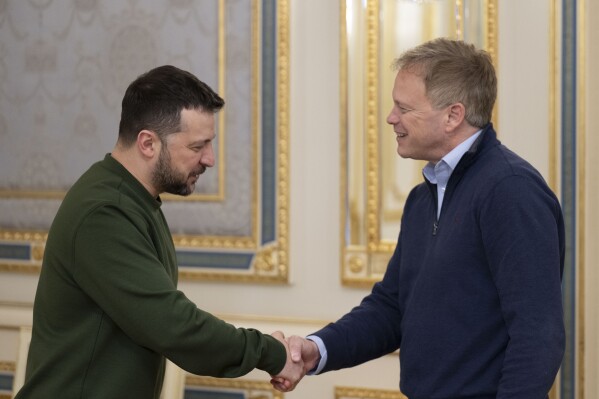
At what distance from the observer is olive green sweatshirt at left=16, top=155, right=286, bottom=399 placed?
211 centimetres

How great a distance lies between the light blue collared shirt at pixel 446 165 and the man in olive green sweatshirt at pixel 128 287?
1.89 feet

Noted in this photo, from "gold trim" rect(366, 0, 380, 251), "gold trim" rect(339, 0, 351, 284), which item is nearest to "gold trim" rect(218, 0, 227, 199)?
"gold trim" rect(339, 0, 351, 284)

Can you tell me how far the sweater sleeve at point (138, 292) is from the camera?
2.10m

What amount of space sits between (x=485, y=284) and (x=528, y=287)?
14 cm

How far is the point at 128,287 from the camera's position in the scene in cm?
210

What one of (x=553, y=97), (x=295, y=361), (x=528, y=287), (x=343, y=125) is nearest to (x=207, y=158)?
(x=295, y=361)

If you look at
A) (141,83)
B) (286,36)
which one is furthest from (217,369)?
(286,36)

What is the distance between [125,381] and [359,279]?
Answer: 5.03ft

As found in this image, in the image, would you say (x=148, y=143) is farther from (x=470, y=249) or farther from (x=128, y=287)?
(x=470, y=249)

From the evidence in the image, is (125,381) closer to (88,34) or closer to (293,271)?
(293,271)

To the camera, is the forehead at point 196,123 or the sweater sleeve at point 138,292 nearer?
the sweater sleeve at point 138,292

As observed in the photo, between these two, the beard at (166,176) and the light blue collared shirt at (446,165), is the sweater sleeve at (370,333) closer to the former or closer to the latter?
the light blue collared shirt at (446,165)

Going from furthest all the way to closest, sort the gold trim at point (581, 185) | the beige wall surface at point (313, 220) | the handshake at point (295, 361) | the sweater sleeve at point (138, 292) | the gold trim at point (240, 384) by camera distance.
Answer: the gold trim at point (240, 384) < the beige wall surface at point (313, 220) < the gold trim at point (581, 185) < the handshake at point (295, 361) < the sweater sleeve at point (138, 292)

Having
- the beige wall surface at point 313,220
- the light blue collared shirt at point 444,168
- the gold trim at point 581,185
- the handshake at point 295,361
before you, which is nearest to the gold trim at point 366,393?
the beige wall surface at point 313,220
